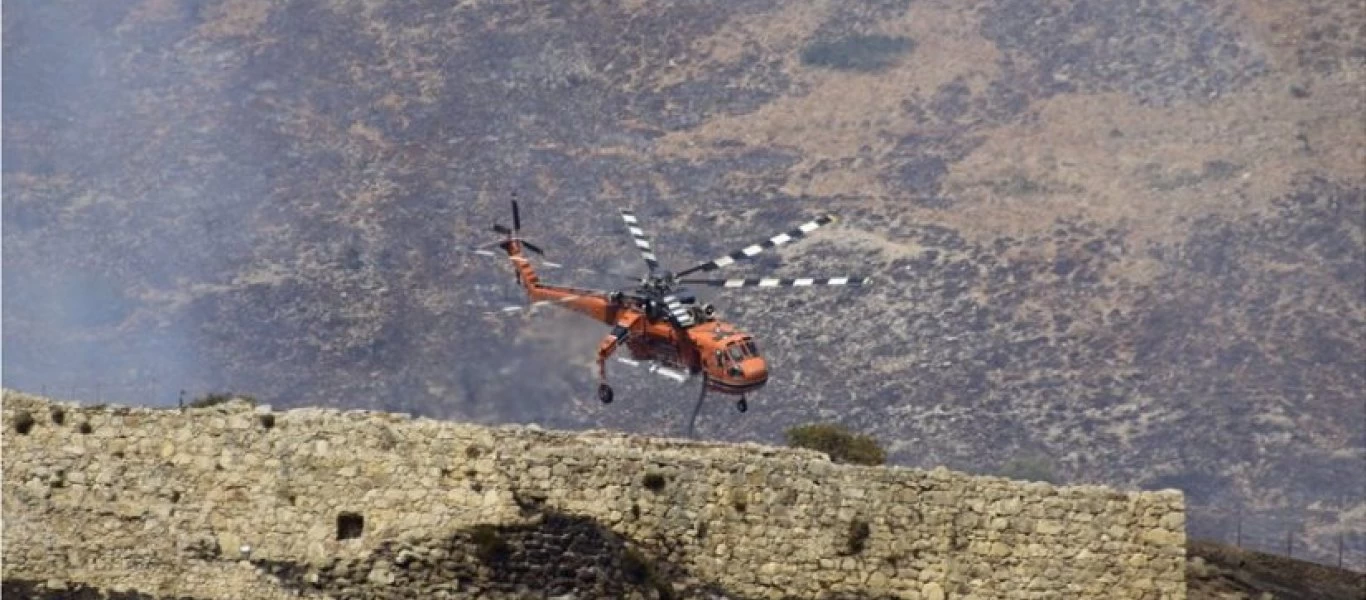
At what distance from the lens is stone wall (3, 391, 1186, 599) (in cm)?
3784

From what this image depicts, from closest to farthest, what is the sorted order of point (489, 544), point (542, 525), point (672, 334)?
point (489, 544) < point (542, 525) < point (672, 334)

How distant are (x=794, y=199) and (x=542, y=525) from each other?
4648 inches

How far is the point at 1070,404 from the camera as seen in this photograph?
138 meters

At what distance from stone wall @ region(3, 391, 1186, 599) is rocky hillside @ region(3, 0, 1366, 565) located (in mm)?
81308

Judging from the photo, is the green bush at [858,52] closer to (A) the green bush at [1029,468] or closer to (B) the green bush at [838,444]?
(A) the green bush at [1029,468]

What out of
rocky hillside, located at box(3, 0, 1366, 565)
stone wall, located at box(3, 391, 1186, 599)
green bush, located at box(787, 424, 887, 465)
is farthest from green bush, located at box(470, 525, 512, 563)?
rocky hillside, located at box(3, 0, 1366, 565)

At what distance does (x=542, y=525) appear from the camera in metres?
38.1

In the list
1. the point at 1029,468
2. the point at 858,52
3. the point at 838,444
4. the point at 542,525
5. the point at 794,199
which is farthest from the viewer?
the point at 858,52

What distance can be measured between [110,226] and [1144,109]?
41479 millimetres

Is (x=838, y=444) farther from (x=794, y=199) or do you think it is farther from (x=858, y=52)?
(x=858, y=52)

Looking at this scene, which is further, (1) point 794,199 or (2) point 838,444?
(1) point 794,199

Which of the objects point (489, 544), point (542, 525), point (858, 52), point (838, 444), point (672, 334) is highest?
point (858, 52)

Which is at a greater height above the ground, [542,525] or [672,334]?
[672,334]

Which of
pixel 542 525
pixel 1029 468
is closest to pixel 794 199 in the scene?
pixel 1029 468
